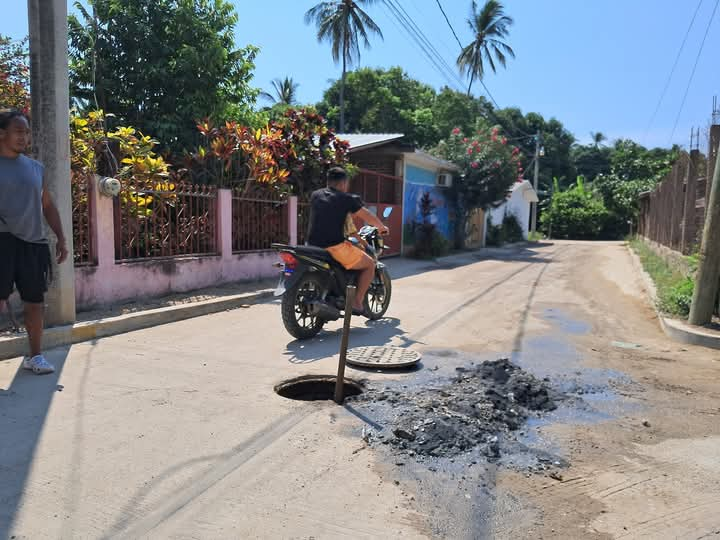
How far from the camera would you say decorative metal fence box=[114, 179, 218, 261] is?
7.54m

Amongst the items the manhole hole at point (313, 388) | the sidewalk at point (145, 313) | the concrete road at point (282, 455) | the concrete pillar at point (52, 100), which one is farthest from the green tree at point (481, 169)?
the manhole hole at point (313, 388)

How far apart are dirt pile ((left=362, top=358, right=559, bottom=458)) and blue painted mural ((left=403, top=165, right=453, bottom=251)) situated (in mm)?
14169

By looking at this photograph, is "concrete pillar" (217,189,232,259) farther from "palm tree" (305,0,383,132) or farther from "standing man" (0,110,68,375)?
"palm tree" (305,0,383,132)

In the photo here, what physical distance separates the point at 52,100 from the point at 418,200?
1524 cm

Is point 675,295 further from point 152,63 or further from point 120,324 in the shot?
point 152,63

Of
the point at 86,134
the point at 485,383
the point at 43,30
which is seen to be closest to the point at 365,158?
the point at 86,134

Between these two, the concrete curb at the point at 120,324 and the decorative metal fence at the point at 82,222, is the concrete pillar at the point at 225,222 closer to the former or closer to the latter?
the concrete curb at the point at 120,324

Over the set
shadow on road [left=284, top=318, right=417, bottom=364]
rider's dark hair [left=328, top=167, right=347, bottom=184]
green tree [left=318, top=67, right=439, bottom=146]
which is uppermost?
green tree [left=318, top=67, right=439, bottom=146]

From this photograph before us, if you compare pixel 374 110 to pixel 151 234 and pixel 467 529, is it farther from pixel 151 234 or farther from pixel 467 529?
pixel 467 529

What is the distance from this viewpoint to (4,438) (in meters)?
3.35

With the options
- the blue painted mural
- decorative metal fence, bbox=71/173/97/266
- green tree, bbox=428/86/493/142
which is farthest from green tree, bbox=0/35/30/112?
green tree, bbox=428/86/493/142

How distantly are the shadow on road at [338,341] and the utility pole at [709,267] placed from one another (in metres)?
3.56

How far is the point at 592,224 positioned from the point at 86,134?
38165 millimetres

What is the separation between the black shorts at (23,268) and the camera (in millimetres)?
4324
